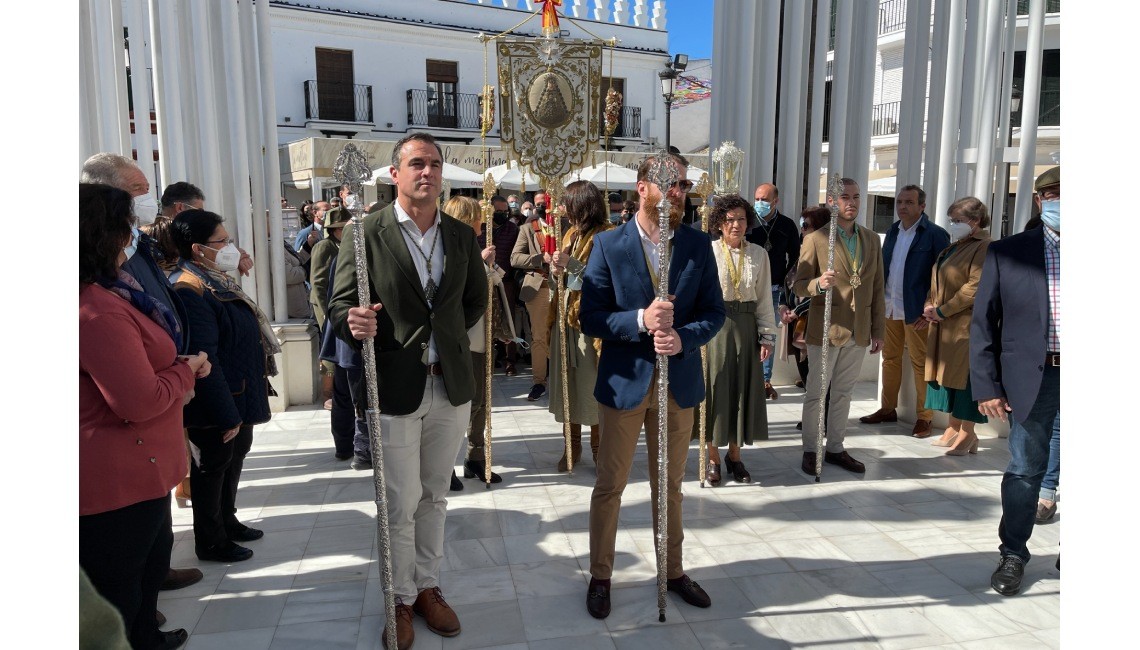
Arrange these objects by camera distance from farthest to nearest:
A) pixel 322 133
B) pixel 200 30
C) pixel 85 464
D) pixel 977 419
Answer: pixel 322 133 < pixel 200 30 < pixel 977 419 < pixel 85 464

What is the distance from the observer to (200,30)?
6262 millimetres

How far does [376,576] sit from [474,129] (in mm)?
19710

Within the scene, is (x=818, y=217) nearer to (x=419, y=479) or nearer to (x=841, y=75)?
(x=841, y=75)

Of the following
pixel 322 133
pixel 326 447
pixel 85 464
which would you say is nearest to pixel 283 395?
pixel 326 447

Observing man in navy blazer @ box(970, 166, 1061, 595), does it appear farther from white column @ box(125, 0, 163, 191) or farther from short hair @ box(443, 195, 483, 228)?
white column @ box(125, 0, 163, 191)

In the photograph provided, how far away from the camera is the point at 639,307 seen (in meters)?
3.20

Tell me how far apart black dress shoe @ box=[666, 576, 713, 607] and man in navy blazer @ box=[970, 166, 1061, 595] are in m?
1.38

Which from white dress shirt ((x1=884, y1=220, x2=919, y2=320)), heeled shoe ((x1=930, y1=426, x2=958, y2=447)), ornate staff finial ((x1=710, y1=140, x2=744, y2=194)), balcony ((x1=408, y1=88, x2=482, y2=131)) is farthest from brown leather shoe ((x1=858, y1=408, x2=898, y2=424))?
balcony ((x1=408, y1=88, x2=482, y2=131))

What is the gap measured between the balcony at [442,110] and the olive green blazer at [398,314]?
19.2 meters

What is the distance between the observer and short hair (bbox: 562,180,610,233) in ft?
15.8

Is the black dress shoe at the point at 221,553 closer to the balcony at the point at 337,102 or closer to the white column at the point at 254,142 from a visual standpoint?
the white column at the point at 254,142

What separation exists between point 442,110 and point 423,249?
1981 cm

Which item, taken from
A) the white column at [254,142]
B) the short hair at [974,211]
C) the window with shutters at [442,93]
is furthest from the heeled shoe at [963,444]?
the window with shutters at [442,93]

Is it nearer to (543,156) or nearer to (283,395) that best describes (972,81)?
(543,156)
